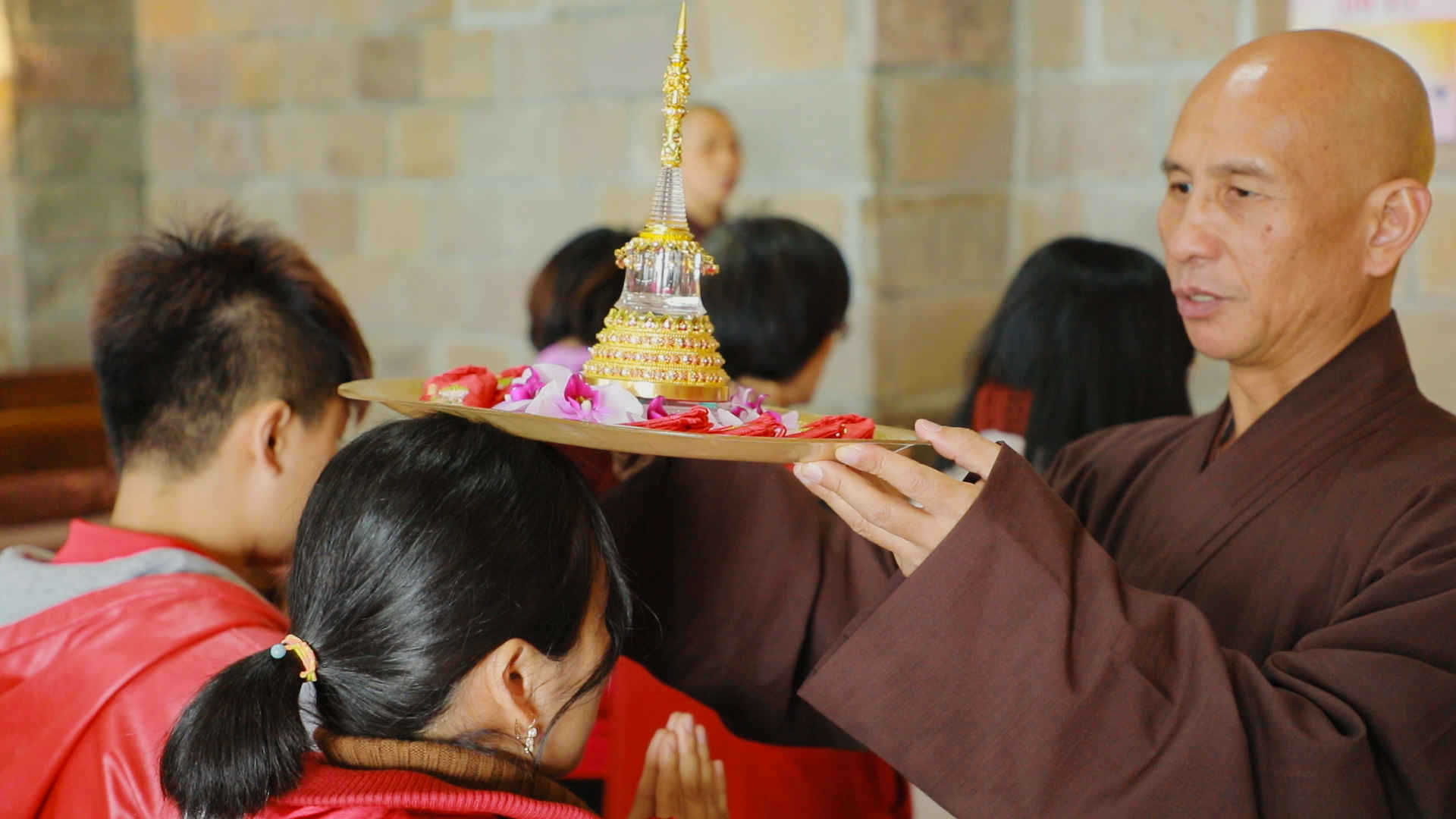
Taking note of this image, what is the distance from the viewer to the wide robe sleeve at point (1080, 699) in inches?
48.6

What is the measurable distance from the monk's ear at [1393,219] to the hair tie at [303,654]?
1.21 metres

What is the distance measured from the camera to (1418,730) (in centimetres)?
129

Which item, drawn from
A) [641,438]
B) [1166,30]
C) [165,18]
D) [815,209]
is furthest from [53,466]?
[641,438]

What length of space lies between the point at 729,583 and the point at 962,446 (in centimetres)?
46

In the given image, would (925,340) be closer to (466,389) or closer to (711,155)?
(711,155)

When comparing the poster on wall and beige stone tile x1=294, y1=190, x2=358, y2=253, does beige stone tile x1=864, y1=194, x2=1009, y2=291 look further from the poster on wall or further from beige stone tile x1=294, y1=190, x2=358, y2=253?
beige stone tile x1=294, y1=190, x2=358, y2=253

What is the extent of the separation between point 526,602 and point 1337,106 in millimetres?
1058

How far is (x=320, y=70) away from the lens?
15.0 ft

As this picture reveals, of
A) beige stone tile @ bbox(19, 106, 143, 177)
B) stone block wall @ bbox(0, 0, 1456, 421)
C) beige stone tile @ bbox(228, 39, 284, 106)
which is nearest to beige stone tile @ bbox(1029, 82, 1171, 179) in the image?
stone block wall @ bbox(0, 0, 1456, 421)

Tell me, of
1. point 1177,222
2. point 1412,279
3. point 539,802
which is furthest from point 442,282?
point 539,802

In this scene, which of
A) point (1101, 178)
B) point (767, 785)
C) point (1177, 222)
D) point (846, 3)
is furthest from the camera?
point (1101, 178)

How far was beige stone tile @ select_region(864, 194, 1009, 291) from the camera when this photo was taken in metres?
3.11

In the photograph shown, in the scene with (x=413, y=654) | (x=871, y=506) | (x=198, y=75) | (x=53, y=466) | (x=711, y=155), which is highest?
(x=198, y=75)

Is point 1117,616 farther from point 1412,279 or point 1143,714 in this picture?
point 1412,279
